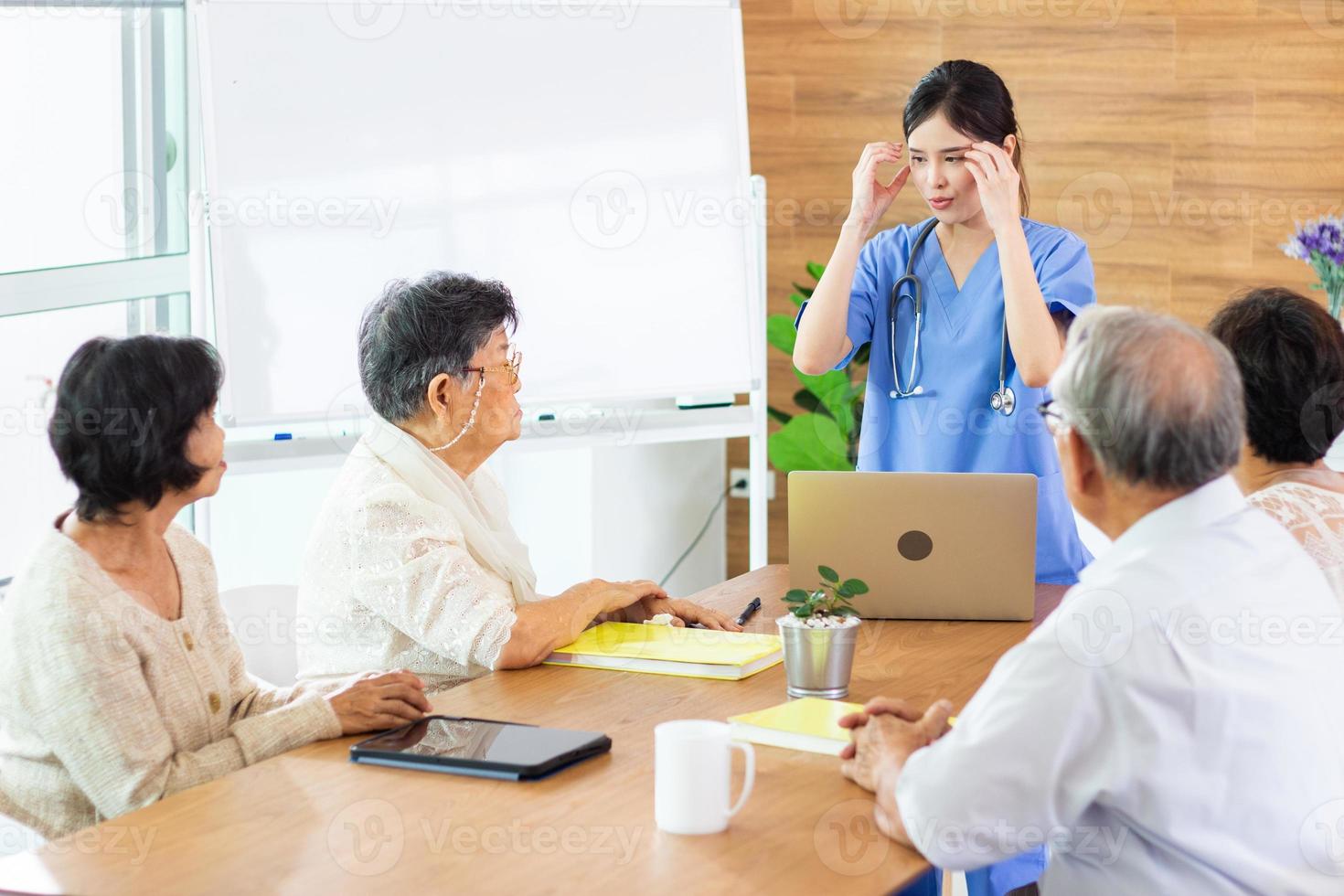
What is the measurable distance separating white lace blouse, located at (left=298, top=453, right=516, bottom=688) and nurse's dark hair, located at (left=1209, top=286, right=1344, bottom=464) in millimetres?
976

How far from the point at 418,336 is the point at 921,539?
78 cm

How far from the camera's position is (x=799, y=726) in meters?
1.54

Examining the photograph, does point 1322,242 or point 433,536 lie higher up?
point 1322,242

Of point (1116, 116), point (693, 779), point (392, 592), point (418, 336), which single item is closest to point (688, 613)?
point (392, 592)

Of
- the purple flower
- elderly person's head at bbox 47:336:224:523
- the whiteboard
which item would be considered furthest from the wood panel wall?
elderly person's head at bbox 47:336:224:523

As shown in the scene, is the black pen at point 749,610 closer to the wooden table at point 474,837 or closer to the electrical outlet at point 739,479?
the wooden table at point 474,837

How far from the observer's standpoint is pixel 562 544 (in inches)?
162

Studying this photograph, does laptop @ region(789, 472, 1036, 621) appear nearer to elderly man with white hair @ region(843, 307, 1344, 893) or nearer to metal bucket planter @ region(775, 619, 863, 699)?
metal bucket planter @ region(775, 619, 863, 699)

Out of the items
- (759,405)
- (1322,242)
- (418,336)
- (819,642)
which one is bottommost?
(819,642)

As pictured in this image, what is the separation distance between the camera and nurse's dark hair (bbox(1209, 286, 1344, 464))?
1.71 metres

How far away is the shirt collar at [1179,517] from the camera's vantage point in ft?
4.09

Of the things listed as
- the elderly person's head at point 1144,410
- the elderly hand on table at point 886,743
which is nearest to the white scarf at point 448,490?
the elderly hand on table at point 886,743

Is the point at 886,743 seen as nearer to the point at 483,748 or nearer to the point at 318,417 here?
the point at 483,748

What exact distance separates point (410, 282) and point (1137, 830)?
4.15 ft
